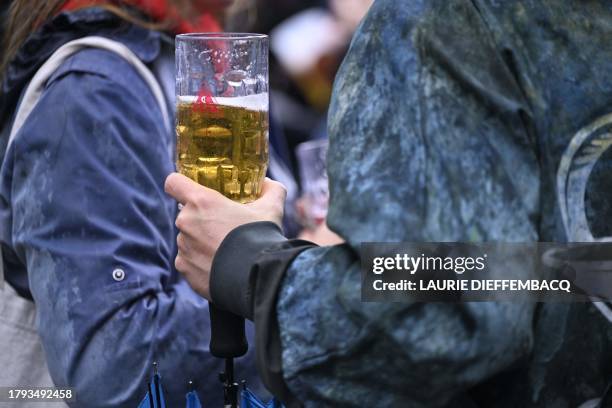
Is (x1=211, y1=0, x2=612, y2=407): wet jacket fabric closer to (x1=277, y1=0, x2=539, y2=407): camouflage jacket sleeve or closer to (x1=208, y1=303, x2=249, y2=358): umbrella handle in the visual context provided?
(x1=277, y1=0, x2=539, y2=407): camouflage jacket sleeve

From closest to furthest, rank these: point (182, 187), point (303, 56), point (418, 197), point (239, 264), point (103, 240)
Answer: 1. point (418, 197)
2. point (239, 264)
3. point (182, 187)
4. point (103, 240)
5. point (303, 56)

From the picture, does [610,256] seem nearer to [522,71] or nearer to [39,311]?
[522,71]

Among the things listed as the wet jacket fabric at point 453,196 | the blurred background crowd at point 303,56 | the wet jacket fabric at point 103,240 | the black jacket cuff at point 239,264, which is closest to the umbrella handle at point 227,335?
the black jacket cuff at point 239,264

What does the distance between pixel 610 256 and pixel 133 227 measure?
1038 millimetres

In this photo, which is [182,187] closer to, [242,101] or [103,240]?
[242,101]

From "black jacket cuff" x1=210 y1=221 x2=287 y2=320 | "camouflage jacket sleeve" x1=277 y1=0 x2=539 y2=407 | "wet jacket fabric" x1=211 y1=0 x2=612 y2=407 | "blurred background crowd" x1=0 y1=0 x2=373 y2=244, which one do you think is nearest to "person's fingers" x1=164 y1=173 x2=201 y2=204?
"black jacket cuff" x1=210 y1=221 x2=287 y2=320

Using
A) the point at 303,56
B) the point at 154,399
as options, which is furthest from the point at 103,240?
the point at 303,56

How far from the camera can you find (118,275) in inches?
78.3

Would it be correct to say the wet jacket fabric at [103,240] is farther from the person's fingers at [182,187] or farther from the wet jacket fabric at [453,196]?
the wet jacket fabric at [453,196]

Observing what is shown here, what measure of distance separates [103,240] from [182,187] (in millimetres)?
490

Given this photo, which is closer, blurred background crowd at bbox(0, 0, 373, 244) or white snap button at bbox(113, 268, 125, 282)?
white snap button at bbox(113, 268, 125, 282)

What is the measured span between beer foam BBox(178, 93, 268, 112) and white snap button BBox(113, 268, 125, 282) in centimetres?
50

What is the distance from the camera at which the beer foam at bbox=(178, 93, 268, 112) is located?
→ 159 centimetres

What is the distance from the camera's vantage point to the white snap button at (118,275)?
199 centimetres
